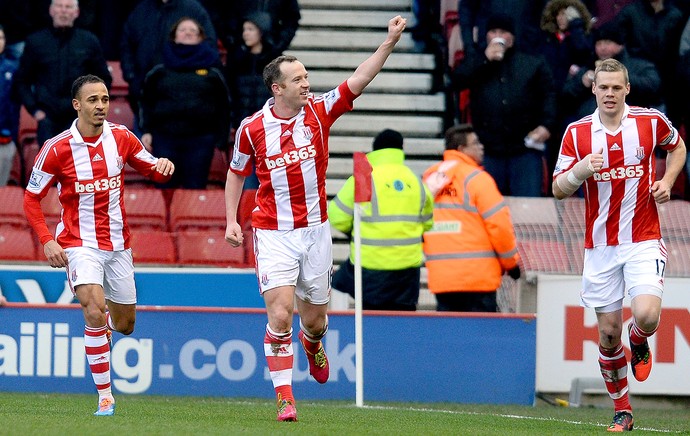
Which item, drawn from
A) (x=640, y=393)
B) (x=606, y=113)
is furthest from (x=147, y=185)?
(x=606, y=113)

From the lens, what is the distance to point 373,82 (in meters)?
16.2

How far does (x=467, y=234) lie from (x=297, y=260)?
133 inches

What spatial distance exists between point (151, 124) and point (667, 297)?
5.40 meters

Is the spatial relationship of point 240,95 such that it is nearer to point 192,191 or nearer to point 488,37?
point 192,191

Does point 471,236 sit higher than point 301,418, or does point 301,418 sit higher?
point 471,236

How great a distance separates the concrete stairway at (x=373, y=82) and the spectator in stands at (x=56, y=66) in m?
2.72

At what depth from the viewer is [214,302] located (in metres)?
12.6

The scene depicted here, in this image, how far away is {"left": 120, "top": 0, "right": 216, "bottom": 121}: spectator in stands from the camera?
14859 mm

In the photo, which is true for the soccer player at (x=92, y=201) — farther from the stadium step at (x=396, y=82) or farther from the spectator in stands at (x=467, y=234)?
the stadium step at (x=396, y=82)

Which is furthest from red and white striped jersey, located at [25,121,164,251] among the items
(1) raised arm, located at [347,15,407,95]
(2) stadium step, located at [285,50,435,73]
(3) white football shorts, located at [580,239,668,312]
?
(2) stadium step, located at [285,50,435,73]

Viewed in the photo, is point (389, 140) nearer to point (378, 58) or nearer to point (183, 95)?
point (183, 95)

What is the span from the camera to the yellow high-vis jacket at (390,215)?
39.5 ft

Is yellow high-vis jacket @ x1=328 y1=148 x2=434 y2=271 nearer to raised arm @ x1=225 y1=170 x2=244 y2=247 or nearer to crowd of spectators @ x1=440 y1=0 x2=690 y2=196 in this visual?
crowd of spectators @ x1=440 y1=0 x2=690 y2=196

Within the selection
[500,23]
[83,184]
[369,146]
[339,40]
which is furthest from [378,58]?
[339,40]
